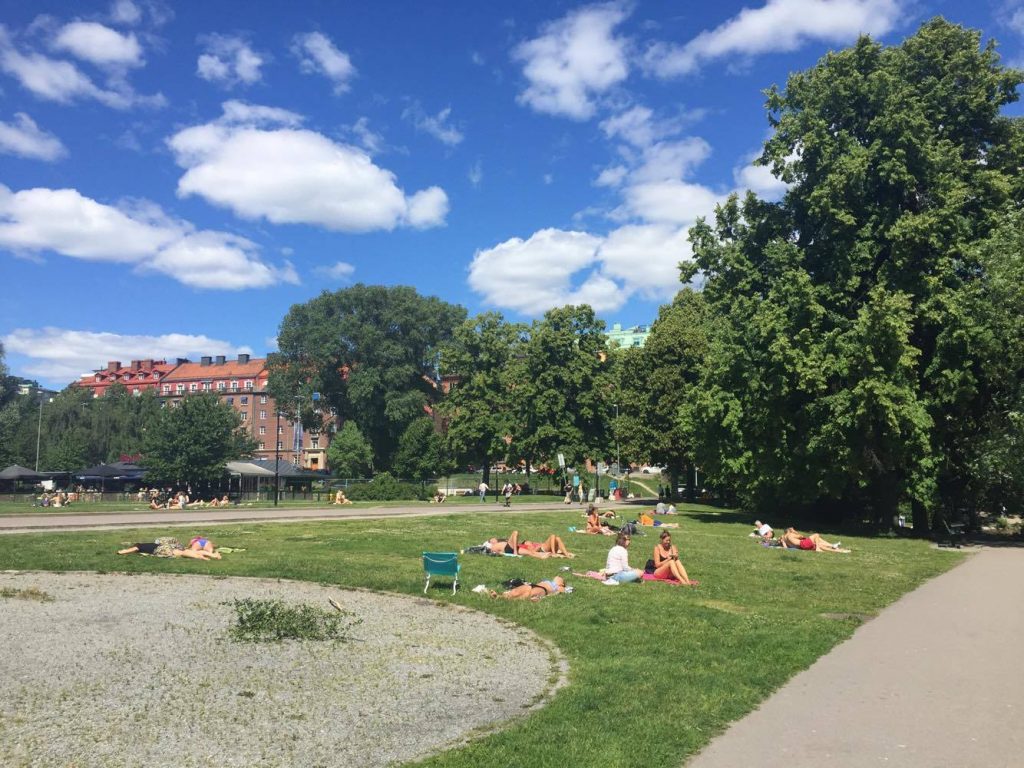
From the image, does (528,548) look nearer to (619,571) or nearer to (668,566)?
(619,571)

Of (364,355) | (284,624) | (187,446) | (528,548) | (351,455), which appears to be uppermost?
(364,355)

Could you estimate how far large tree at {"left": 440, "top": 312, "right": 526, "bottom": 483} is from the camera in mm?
60719

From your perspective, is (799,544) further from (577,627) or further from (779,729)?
(779,729)

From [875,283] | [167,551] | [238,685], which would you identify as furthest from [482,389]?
[238,685]

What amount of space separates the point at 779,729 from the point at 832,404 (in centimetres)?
2238

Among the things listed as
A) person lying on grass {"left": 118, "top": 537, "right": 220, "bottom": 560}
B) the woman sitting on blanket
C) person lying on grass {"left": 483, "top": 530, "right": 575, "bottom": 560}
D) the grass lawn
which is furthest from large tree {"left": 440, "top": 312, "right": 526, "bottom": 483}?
the woman sitting on blanket

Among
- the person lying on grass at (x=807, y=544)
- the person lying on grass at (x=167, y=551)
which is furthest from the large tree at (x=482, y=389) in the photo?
the person lying on grass at (x=167, y=551)

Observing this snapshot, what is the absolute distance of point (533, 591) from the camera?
13078mm

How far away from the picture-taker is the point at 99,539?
22125 millimetres

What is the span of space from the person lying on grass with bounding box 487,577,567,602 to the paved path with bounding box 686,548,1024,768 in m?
4.88

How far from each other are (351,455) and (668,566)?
57.8 meters

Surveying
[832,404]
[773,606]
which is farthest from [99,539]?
[832,404]

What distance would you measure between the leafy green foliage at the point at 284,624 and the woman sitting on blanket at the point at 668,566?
6.78 metres

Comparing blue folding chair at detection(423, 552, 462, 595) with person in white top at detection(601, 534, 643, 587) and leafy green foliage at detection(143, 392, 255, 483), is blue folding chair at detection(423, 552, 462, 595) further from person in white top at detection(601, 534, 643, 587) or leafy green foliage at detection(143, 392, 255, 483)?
leafy green foliage at detection(143, 392, 255, 483)
